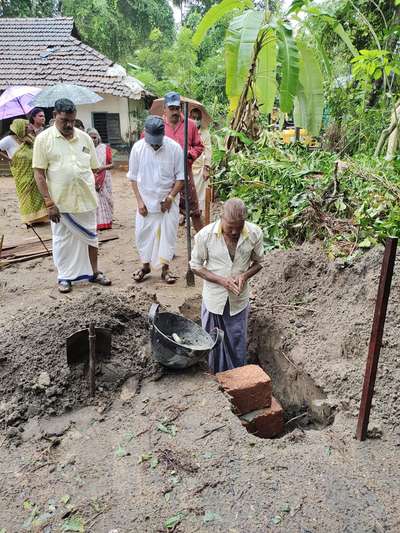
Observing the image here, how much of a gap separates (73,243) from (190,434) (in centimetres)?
277

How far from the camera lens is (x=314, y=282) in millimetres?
4312

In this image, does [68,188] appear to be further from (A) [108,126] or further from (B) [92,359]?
(A) [108,126]

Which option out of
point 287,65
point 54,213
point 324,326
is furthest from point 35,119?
point 324,326

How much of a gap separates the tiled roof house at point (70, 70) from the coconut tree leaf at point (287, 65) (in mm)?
8822

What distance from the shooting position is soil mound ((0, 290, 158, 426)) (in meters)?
2.78

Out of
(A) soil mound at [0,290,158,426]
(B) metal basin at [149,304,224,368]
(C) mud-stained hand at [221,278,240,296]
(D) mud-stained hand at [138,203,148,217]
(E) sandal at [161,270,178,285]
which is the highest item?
(D) mud-stained hand at [138,203,148,217]

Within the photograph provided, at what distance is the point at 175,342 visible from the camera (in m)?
2.80

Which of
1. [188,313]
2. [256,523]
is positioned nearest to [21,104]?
[188,313]

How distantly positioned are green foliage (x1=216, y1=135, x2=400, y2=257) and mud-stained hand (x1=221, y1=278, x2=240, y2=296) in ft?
5.05

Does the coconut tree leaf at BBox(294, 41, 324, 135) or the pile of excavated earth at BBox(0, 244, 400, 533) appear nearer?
the pile of excavated earth at BBox(0, 244, 400, 533)

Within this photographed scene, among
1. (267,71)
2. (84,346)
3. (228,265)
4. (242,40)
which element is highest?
(242,40)

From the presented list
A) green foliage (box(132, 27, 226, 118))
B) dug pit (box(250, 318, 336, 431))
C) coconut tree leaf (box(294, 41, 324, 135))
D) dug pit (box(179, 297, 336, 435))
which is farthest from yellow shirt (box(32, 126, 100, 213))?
green foliage (box(132, 27, 226, 118))

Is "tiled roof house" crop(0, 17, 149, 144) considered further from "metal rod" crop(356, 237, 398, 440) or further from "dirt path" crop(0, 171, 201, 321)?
"metal rod" crop(356, 237, 398, 440)

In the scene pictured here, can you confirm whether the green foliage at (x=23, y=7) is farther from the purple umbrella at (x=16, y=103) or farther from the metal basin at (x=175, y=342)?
the metal basin at (x=175, y=342)
